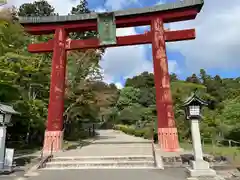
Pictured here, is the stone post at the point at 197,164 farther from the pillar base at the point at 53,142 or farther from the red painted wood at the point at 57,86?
the red painted wood at the point at 57,86

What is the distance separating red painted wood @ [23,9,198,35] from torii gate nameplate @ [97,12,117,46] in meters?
0.45

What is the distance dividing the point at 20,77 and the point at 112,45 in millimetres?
8495

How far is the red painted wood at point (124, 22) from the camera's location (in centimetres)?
1521

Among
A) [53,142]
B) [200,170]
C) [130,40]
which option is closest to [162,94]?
[130,40]

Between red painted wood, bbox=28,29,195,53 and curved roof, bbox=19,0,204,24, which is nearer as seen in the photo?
curved roof, bbox=19,0,204,24

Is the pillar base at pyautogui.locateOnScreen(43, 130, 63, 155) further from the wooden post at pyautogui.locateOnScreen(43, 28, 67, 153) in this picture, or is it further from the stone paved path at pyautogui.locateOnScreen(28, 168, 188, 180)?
the stone paved path at pyautogui.locateOnScreen(28, 168, 188, 180)

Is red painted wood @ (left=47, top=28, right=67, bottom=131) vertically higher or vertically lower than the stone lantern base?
higher

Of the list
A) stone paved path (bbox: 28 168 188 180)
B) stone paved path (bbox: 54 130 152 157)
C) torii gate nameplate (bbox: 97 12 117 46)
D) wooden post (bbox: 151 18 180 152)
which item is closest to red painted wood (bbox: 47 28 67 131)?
stone paved path (bbox: 54 130 152 157)

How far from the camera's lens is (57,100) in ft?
49.3

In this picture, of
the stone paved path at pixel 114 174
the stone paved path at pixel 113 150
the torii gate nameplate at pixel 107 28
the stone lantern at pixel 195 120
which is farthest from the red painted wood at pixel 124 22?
the stone paved path at pixel 114 174

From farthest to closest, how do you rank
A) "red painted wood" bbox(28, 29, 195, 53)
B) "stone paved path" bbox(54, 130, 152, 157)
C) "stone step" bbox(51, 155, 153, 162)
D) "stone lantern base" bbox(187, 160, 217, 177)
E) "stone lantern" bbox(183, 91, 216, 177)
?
"red painted wood" bbox(28, 29, 195, 53) → "stone paved path" bbox(54, 130, 152, 157) → "stone step" bbox(51, 155, 153, 162) → "stone lantern" bbox(183, 91, 216, 177) → "stone lantern base" bbox(187, 160, 217, 177)

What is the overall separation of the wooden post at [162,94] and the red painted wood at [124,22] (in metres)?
0.50

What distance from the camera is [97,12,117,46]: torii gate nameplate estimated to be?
51.1 ft

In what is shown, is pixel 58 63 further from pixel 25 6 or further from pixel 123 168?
pixel 25 6
